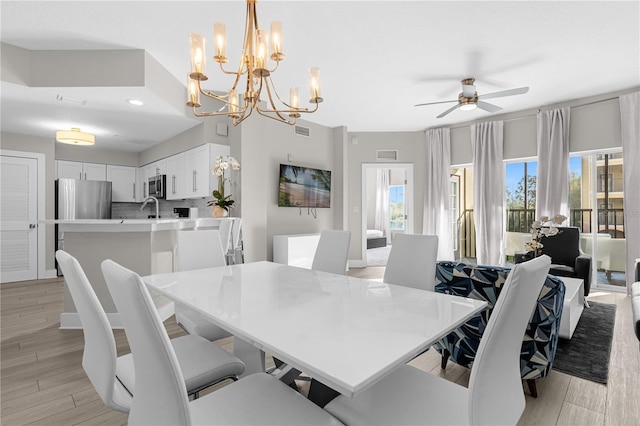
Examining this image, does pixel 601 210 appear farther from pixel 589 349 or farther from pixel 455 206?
pixel 589 349

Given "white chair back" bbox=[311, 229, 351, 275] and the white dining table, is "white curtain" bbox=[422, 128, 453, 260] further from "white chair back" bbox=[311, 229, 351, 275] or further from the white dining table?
the white dining table

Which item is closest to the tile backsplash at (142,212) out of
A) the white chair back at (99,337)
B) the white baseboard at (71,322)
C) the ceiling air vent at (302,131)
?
the ceiling air vent at (302,131)

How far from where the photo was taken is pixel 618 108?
439 cm

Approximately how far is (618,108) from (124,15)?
5.93 meters

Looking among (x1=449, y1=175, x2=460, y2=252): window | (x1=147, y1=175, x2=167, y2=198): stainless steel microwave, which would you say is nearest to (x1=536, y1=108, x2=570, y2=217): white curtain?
(x1=449, y1=175, x2=460, y2=252): window

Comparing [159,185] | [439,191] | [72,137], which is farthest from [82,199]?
[439,191]

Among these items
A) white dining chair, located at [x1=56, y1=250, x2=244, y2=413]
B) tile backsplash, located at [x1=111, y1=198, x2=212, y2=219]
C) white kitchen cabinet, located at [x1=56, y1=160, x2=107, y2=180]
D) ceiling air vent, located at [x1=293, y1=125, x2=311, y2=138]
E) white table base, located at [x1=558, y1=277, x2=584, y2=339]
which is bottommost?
white table base, located at [x1=558, y1=277, x2=584, y2=339]

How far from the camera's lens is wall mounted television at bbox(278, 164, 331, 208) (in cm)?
545

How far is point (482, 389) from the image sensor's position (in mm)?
933

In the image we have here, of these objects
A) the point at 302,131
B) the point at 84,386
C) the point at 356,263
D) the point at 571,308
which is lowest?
the point at 84,386

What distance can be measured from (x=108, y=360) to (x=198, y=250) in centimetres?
146

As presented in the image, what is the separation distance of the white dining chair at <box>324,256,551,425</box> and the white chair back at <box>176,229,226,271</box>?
1.77m

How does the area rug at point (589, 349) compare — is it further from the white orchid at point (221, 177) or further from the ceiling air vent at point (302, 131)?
the ceiling air vent at point (302, 131)

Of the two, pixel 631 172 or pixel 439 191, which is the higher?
pixel 631 172
